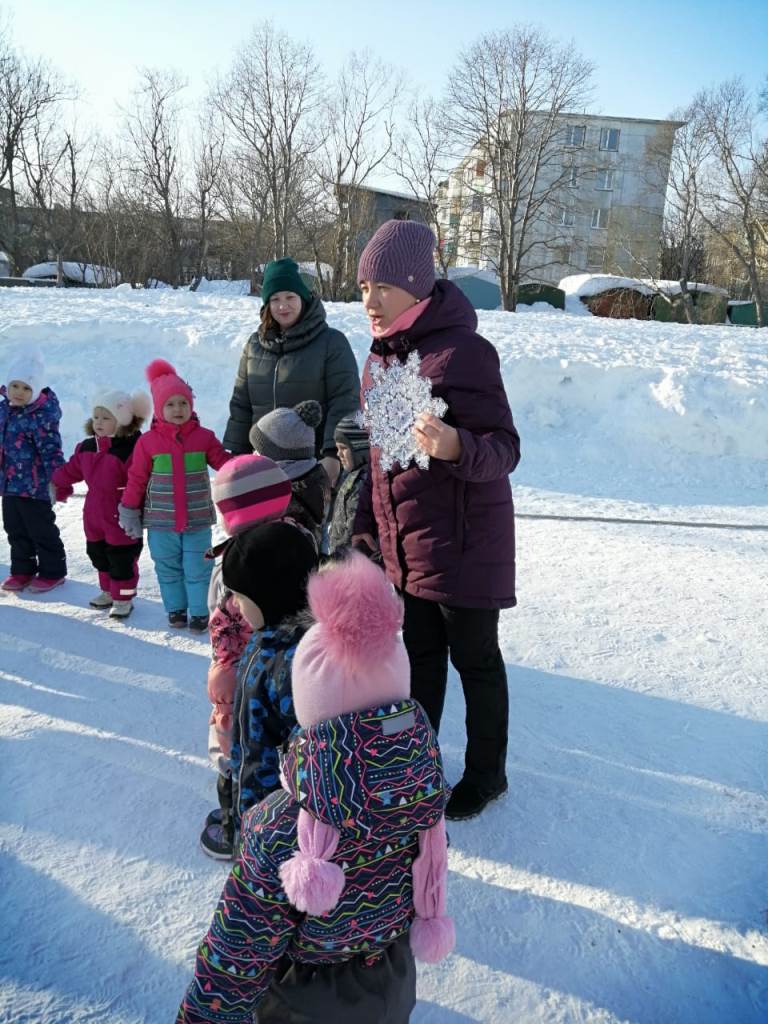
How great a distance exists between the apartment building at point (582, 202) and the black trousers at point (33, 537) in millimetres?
28093

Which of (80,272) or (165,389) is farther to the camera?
(80,272)

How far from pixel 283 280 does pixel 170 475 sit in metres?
1.03

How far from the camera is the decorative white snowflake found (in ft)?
6.50

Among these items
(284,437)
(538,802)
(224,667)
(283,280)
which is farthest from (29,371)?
(538,802)

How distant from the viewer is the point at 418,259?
1.99 m

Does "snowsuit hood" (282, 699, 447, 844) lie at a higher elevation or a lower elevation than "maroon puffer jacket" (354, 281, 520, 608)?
lower

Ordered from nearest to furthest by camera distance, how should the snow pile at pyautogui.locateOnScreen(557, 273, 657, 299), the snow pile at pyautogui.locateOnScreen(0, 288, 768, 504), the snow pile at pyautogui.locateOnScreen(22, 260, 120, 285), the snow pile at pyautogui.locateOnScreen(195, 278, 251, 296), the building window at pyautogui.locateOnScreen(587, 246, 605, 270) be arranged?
the snow pile at pyautogui.locateOnScreen(0, 288, 768, 504) < the snow pile at pyautogui.locateOnScreen(22, 260, 120, 285) < the snow pile at pyautogui.locateOnScreen(195, 278, 251, 296) < the snow pile at pyautogui.locateOnScreen(557, 273, 657, 299) < the building window at pyautogui.locateOnScreen(587, 246, 605, 270)

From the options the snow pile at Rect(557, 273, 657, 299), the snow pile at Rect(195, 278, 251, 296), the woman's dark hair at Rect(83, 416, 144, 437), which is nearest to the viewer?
the woman's dark hair at Rect(83, 416, 144, 437)

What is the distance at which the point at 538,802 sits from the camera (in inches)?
92.8

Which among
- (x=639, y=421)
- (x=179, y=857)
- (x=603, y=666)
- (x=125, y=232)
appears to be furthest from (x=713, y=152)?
(x=179, y=857)

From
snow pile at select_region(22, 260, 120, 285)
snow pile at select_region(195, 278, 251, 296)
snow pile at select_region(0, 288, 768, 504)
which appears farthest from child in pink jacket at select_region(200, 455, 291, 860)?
snow pile at select_region(195, 278, 251, 296)

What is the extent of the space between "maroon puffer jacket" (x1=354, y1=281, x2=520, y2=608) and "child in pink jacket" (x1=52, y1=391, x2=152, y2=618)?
1774mm

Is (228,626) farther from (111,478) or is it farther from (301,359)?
(111,478)

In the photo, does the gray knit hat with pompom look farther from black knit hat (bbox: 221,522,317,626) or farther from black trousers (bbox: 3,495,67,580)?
black trousers (bbox: 3,495,67,580)
